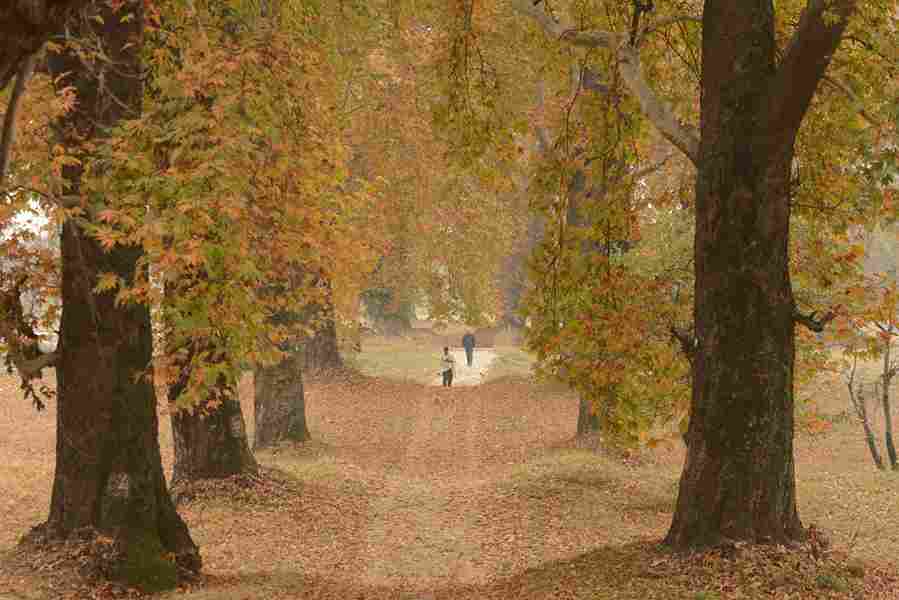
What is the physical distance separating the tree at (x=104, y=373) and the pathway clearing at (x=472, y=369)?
25.5m

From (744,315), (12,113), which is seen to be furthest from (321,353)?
(12,113)

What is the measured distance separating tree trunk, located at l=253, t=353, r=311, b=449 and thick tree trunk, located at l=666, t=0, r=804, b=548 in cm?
1337

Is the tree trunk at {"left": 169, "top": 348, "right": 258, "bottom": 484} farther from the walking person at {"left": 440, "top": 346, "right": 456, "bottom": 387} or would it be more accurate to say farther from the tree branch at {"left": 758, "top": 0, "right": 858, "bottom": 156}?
the walking person at {"left": 440, "top": 346, "right": 456, "bottom": 387}

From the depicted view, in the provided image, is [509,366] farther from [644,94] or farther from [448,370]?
[644,94]

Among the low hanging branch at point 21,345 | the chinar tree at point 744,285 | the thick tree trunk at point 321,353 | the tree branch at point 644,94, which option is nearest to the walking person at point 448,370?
the thick tree trunk at point 321,353

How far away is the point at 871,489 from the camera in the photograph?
16.8 m

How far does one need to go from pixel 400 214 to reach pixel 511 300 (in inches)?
1236

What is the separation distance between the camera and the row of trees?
333 inches

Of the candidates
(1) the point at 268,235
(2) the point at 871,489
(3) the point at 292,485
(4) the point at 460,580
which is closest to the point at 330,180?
(1) the point at 268,235

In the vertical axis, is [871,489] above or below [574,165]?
below

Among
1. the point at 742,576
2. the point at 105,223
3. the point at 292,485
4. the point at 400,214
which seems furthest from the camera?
the point at 400,214

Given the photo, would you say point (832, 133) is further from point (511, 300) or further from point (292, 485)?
point (511, 300)

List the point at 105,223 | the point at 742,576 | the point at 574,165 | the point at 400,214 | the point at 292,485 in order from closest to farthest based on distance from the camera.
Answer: the point at 742,576 < the point at 105,223 < the point at 574,165 < the point at 292,485 < the point at 400,214

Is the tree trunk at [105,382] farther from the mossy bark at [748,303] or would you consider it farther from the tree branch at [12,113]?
the mossy bark at [748,303]
